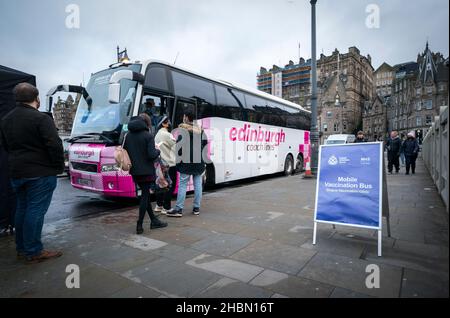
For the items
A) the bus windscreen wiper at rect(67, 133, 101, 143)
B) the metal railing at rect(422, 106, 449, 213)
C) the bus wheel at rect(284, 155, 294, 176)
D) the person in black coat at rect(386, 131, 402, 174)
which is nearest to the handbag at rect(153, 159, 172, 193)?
the bus windscreen wiper at rect(67, 133, 101, 143)

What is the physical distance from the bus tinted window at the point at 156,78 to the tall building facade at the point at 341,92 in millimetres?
79700

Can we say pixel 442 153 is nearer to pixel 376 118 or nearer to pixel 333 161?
pixel 333 161

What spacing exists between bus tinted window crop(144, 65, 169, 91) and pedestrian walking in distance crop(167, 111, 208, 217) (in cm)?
208

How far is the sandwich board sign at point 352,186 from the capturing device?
3854mm

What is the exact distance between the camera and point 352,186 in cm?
404

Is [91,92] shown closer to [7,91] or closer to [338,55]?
[7,91]

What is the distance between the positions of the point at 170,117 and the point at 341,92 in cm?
8992

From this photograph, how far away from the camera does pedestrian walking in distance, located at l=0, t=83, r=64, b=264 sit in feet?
11.8

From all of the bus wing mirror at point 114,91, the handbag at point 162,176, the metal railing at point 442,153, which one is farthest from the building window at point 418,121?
the bus wing mirror at point 114,91

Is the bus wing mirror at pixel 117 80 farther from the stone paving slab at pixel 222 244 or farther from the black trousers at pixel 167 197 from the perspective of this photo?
the stone paving slab at pixel 222 244

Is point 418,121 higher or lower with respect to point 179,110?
higher

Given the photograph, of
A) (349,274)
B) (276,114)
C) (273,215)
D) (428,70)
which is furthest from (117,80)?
(428,70)

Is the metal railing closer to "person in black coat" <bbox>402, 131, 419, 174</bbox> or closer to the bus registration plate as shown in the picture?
"person in black coat" <bbox>402, 131, 419, 174</bbox>
